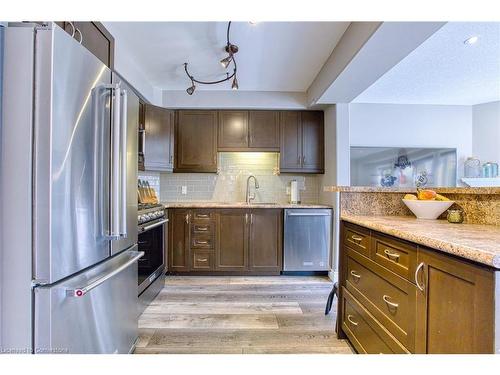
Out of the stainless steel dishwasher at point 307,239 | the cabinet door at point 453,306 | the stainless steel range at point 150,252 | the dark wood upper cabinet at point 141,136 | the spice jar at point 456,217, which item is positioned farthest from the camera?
the stainless steel dishwasher at point 307,239

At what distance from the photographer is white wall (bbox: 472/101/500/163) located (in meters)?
3.89

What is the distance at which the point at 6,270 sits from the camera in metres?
1.01

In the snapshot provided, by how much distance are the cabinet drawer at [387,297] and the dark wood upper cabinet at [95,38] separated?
2.14 metres

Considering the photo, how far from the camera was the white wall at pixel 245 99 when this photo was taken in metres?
3.56

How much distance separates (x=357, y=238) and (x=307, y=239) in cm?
Answer: 170

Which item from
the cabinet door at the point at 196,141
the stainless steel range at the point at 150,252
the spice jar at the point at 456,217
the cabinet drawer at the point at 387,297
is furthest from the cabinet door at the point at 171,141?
the spice jar at the point at 456,217

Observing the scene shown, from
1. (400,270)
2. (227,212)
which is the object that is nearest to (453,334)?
(400,270)

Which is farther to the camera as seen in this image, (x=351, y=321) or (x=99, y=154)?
(x=351, y=321)

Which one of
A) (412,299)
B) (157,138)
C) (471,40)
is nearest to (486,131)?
(471,40)

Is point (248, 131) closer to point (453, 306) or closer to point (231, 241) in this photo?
point (231, 241)

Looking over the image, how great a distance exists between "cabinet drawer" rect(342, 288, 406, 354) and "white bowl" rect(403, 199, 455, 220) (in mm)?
713

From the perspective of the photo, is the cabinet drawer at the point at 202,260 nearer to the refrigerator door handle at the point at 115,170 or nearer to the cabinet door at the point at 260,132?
the cabinet door at the point at 260,132

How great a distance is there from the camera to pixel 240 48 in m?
2.50

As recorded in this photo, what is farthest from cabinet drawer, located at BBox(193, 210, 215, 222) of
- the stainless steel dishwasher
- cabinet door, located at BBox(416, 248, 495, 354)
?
cabinet door, located at BBox(416, 248, 495, 354)
